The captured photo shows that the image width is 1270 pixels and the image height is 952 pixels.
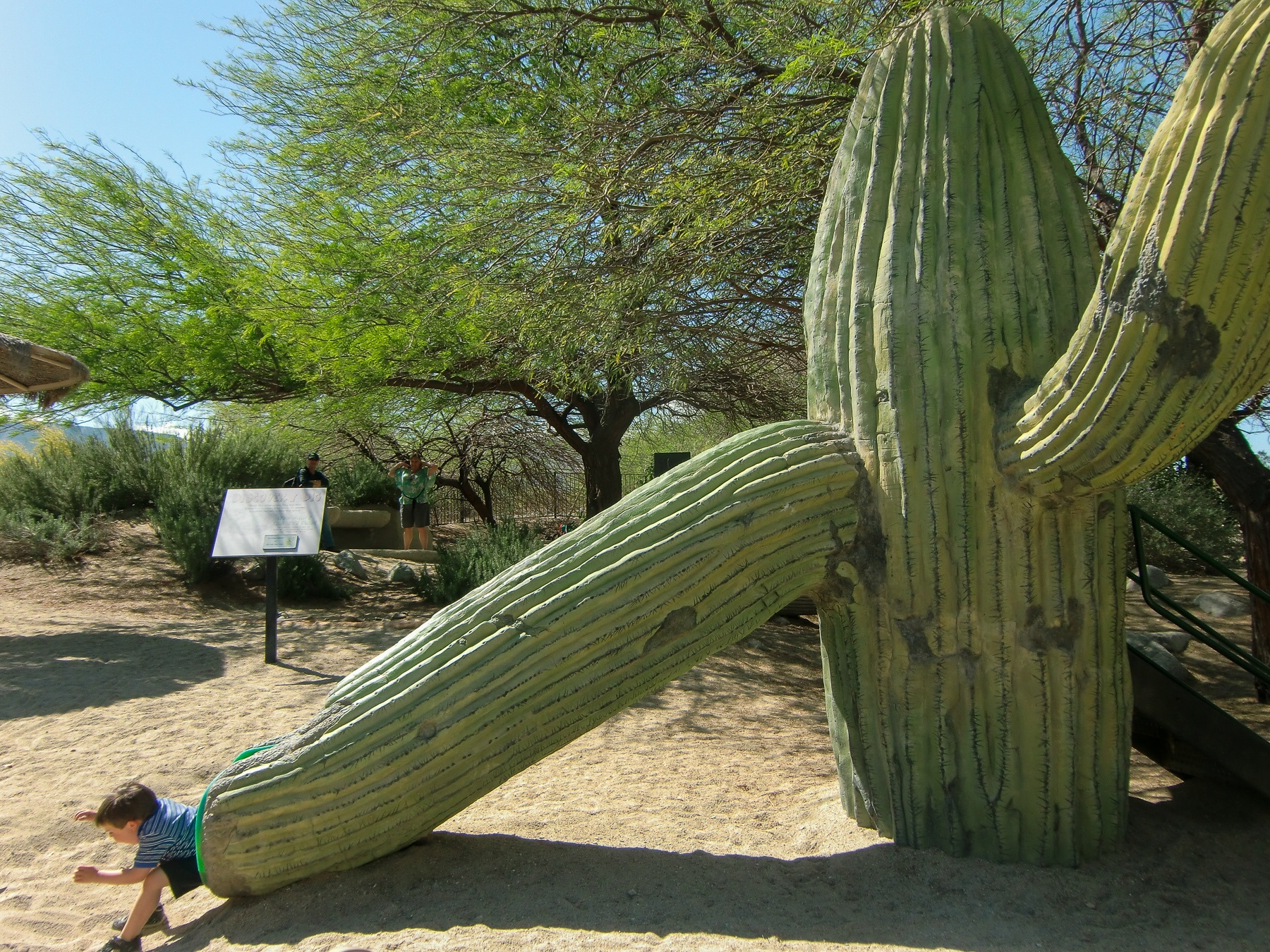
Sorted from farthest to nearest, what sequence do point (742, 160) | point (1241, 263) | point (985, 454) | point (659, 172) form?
point (659, 172) → point (742, 160) → point (985, 454) → point (1241, 263)

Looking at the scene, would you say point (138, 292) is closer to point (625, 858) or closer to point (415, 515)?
point (415, 515)

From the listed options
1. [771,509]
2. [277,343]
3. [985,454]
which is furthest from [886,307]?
[277,343]

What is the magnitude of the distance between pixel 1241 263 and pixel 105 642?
771cm

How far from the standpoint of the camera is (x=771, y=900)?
304cm

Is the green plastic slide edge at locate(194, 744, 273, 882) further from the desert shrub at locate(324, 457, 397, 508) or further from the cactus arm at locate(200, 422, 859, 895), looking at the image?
the desert shrub at locate(324, 457, 397, 508)

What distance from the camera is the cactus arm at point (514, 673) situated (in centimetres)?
298

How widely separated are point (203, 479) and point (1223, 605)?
11453 mm

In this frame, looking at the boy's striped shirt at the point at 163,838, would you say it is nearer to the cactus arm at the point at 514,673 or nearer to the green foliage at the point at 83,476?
the cactus arm at the point at 514,673

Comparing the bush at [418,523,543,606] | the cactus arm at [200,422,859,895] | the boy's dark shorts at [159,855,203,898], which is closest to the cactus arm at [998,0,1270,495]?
the cactus arm at [200,422,859,895]

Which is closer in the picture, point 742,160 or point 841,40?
point 841,40

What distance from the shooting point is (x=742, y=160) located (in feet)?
17.8

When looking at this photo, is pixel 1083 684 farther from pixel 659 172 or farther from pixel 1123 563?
pixel 659 172

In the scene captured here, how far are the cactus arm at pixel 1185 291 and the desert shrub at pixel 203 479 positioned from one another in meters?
9.10

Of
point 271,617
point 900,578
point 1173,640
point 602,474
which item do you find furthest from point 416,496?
point 900,578
